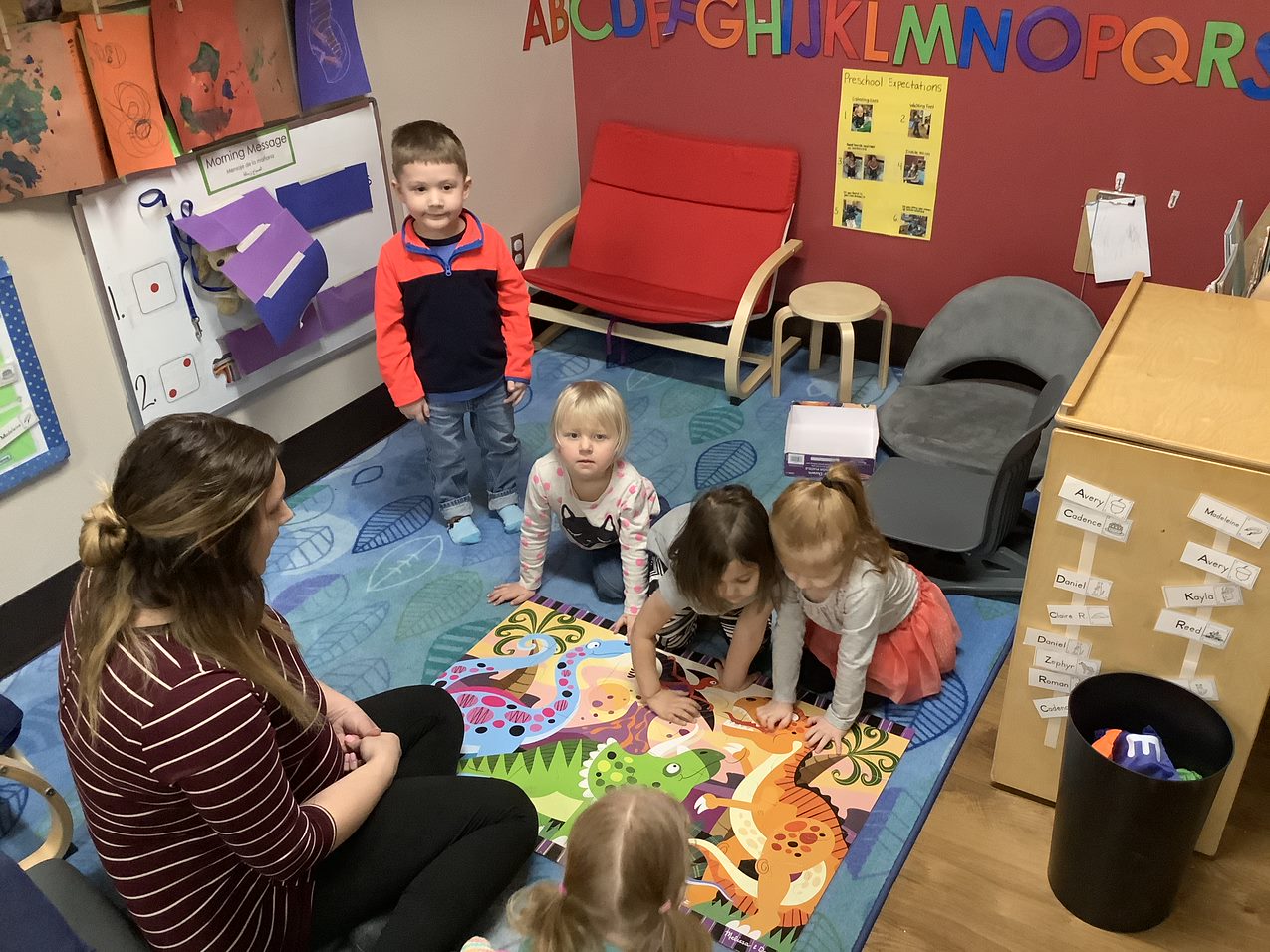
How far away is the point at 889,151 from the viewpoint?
3.50 metres

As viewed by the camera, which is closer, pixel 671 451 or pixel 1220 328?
pixel 1220 328

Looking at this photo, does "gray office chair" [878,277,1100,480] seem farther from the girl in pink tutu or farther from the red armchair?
the girl in pink tutu

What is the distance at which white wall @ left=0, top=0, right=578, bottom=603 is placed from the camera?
2.49 m

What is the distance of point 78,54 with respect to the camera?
7.73ft

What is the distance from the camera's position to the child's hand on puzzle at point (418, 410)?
9.50 feet

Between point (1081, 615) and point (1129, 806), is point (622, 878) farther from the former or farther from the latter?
point (1081, 615)

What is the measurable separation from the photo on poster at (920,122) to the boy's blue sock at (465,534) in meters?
1.85

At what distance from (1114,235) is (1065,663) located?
1875 millimetres

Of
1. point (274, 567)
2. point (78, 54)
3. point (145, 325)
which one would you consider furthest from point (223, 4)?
point (274, 567)

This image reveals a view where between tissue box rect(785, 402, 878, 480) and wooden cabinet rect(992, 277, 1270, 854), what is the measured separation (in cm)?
123

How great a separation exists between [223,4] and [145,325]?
80 cm

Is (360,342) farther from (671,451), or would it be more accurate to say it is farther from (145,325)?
(671,451)

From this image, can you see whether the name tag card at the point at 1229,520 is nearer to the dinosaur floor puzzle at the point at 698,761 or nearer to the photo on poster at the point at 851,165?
the dinosaur floor puzzle at the point at 698,761

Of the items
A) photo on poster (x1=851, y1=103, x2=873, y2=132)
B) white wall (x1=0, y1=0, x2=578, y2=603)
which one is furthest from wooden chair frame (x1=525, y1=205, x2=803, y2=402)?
photo on poster (x1=851, y1=103, x2=873, y2=132)
